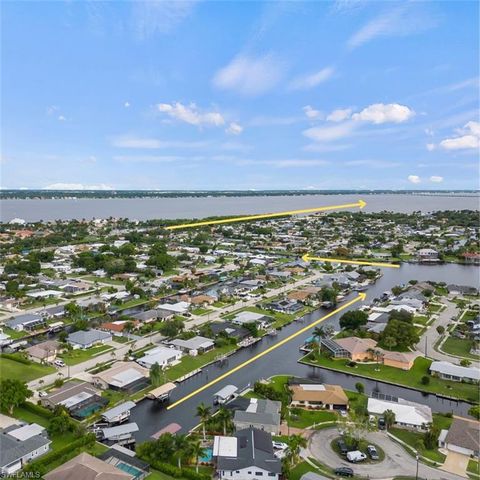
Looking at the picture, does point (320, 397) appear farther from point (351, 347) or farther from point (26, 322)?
point (26, 322)

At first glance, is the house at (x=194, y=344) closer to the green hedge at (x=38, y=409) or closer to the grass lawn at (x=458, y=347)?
the green hedge at (x=38, y=409)

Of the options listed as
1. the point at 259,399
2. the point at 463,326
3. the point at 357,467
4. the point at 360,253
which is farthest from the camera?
the point at 360,253

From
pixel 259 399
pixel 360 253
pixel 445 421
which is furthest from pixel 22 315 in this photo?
pixel 360 253

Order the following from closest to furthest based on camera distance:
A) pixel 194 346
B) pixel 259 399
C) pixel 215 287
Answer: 1. pixel 259 399
2. pixel 194 346
3. pixel 215 287

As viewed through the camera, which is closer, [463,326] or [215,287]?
[463,326]

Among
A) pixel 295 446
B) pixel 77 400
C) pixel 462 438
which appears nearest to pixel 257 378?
pixel 295 446

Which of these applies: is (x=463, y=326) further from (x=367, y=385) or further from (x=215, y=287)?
(x=215, y=287)

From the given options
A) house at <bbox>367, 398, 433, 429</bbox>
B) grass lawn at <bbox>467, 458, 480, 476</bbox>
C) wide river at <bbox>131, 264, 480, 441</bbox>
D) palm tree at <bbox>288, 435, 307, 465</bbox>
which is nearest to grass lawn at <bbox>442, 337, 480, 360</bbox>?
wide river at <bbox>131, 264, 480, 441</bbox>
